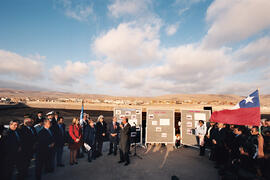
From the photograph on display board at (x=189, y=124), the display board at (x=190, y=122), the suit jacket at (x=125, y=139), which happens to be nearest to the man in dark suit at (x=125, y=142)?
the suit jacket at (x=125, y=139)

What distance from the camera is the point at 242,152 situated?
4500mm

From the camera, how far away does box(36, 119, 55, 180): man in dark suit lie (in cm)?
455

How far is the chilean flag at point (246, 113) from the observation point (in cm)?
452

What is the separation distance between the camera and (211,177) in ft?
16.9

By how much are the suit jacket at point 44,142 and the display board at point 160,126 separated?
18.0 ft

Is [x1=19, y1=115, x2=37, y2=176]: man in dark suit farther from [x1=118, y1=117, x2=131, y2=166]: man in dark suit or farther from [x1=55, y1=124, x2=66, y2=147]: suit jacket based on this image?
[x1=118, y1=117, x2=131, y2=166]: man in dark suit

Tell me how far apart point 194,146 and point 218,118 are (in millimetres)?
3828

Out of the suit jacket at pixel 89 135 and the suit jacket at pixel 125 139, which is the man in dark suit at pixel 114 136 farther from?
the suit jacket at pixel 125 139

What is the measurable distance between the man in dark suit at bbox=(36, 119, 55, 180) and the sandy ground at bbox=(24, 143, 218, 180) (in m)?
0.48

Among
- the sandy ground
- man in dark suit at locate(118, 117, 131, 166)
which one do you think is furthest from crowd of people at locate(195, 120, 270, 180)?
man in dark suit at locate(118, 117, 131, 166)

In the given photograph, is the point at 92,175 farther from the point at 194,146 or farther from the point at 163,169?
the point at 194,146

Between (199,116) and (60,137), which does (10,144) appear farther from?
(199,116)

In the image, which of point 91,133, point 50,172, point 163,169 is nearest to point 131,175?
point 163,169

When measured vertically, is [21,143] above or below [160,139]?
above
